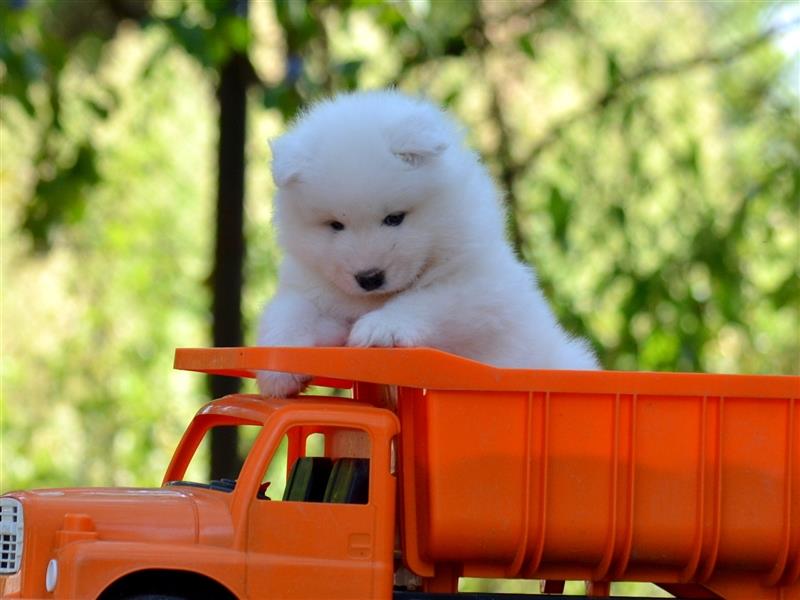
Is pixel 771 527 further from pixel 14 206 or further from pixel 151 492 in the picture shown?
pixel 14 206

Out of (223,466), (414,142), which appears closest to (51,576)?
(414,142)

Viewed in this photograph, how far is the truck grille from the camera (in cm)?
377

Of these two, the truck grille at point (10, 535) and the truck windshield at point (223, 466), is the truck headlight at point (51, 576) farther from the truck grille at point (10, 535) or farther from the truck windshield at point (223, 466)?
the truck windshield at point (223, 466)

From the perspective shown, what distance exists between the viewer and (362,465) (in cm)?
390

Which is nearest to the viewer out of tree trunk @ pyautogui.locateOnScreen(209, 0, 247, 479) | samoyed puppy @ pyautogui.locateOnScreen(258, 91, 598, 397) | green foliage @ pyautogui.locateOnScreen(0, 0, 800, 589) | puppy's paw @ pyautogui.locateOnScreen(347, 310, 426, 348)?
puppy's paw @ pyautogui.locateOnScreen(347, 310, 426, 348)

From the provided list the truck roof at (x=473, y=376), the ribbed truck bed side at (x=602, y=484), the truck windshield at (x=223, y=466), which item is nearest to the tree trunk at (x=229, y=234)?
the truck windshield at (x=223, y=466)

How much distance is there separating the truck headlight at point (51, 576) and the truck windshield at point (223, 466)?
57 centimetres

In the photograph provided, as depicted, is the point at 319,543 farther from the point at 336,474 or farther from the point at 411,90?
the point at 411,90

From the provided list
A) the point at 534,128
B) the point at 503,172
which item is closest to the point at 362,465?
the point at 503,172

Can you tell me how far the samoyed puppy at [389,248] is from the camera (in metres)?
4.20

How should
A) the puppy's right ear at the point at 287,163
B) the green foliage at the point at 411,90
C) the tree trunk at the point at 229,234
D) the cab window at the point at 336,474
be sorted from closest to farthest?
the cab window at the point at 336,474
the puppy's right ear at the point at 287,163
the tree trunk at the point at 229,234
the green foliage at the point at 411,90

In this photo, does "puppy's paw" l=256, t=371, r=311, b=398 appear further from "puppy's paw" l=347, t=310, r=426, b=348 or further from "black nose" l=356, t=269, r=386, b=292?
"black nose" l=356, t=269, r=386, b=292

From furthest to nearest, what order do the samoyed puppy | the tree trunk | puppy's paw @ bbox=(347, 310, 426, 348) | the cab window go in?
the tree trunk < the samoyed puppy < puppy's paw @ bbox=(347, 310, 426, 348) < the cab window

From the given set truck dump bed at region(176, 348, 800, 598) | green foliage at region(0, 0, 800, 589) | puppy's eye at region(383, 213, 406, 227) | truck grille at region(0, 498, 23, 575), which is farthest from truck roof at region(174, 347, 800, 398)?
green foliage at region(0, 0, 800, 589)
